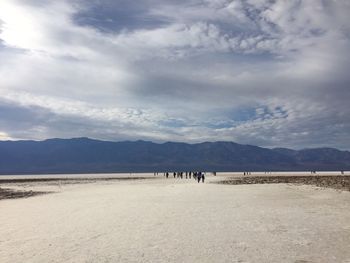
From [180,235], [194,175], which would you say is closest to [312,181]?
[194,175]

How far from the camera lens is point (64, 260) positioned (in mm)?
11750

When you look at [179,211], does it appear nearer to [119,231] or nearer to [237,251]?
[119,231]

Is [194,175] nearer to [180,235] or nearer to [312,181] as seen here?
[312,181]

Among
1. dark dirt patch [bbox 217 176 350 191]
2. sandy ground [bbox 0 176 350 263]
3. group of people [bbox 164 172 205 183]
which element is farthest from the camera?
group of people [bbox 164 172 205 183]

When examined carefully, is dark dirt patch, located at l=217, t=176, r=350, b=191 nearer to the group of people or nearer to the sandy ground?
the group of people

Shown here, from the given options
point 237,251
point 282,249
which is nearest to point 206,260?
point 237,251

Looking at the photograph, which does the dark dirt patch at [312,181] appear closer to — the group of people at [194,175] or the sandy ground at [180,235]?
the group of people at [194,175]

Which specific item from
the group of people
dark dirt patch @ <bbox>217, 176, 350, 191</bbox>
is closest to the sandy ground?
dark dirt patch @ <bbox>217, 176, 350, 191</bbox>

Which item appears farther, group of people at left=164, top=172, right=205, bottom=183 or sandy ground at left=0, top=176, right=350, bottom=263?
group of people at left=164, top=172, right=205, bottom=183

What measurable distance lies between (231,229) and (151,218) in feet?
17.1

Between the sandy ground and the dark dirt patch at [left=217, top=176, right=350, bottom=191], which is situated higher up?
the dark dirt patch at [left=217, top=176, right=350, bottom=191]

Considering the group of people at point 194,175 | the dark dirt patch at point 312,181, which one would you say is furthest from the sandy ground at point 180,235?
the group of people at point 194,175

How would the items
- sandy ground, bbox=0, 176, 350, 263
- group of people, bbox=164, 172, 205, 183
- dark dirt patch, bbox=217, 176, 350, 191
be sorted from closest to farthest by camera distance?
1. sandy ground, bbox=0, 176, 350, 263
2. dark dirt patch, bbox=217, 176, 350, 191
3. group of people, bbox=164, 172, 205, 183

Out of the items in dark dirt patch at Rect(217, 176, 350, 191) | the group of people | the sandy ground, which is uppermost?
the group of people
